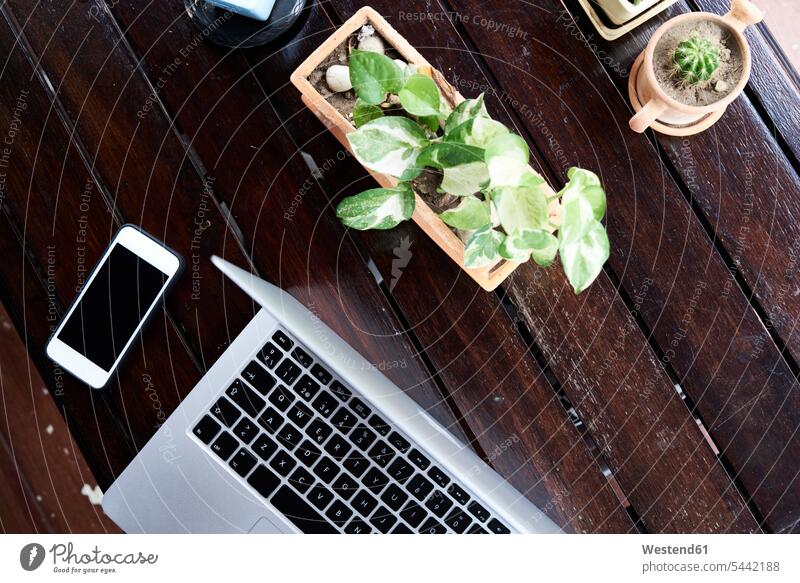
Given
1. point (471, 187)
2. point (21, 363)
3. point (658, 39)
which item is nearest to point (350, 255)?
point (471, 187)

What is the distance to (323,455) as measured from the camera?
1.65 feet

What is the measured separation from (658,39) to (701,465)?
32 cm

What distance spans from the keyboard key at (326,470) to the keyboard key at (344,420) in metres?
0.03

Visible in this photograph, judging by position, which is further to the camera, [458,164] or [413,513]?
[413,513]

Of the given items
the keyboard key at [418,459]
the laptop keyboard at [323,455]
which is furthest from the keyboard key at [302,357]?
the keyboard key at [418,459]

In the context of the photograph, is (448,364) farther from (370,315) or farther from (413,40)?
(413,40)

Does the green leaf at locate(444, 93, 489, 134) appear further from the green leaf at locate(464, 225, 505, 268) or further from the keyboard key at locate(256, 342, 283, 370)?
the keyboard key at locate(256, 342, 283, 370)

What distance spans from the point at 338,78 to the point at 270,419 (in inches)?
9.9

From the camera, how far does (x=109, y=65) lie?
20.9 inches

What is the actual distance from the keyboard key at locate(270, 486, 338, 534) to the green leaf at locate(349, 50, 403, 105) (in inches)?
11.8

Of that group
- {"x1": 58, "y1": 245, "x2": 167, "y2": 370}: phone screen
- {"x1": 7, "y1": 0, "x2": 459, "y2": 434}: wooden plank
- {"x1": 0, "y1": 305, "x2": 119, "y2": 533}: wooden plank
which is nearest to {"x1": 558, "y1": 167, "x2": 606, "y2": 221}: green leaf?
{"x1": 7, "y1": 0, "x2": 459, "y2": 434}: wooden plank

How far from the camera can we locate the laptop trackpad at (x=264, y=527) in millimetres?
509

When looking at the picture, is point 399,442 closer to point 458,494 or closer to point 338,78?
point 458,494

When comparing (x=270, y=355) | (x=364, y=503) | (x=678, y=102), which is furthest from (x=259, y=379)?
(x=678, y=102)
